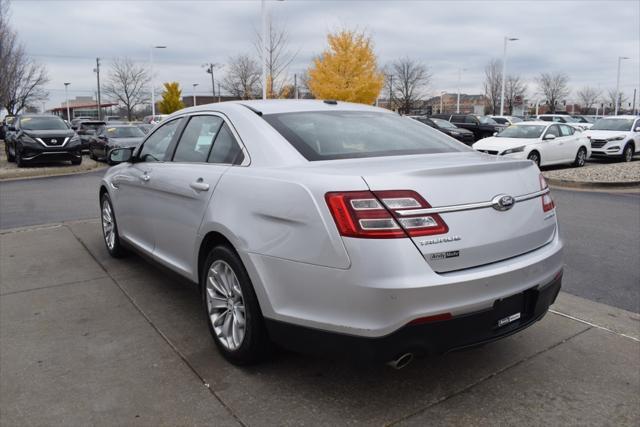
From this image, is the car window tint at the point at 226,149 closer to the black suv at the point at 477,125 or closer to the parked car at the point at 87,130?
the parked car at the point at 87,130

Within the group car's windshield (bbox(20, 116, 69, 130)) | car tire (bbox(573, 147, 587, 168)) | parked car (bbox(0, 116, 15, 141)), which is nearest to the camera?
car tire (bbox(573, 147, 587, 168))

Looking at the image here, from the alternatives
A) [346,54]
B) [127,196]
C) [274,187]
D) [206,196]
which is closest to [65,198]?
[127,196]

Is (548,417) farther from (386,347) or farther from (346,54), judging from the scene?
(346,54)

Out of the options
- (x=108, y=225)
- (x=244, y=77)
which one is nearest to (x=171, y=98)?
(x=244, y=77)

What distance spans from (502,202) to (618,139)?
1850 centimetres

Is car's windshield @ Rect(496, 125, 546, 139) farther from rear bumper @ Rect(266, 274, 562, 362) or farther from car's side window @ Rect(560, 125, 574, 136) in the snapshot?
rear bumper @ Rect(266, 274, 562, 362)

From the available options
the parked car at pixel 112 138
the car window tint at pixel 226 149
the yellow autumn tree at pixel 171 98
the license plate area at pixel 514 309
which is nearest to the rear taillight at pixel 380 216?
the license plate area at pixel 514 309

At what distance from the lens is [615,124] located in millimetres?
19906

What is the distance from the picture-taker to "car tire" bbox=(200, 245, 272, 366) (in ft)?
10.0

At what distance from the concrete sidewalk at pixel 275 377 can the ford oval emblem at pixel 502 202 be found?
1045 millimetres

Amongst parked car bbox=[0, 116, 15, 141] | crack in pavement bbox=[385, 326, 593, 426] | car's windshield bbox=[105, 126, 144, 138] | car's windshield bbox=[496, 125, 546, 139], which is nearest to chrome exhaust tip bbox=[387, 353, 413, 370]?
crack in pavement bbox=[385, 326, 593, 426]

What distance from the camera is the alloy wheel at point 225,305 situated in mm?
3219

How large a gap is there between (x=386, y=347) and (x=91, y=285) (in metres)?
3.34

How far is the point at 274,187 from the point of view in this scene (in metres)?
2.92
